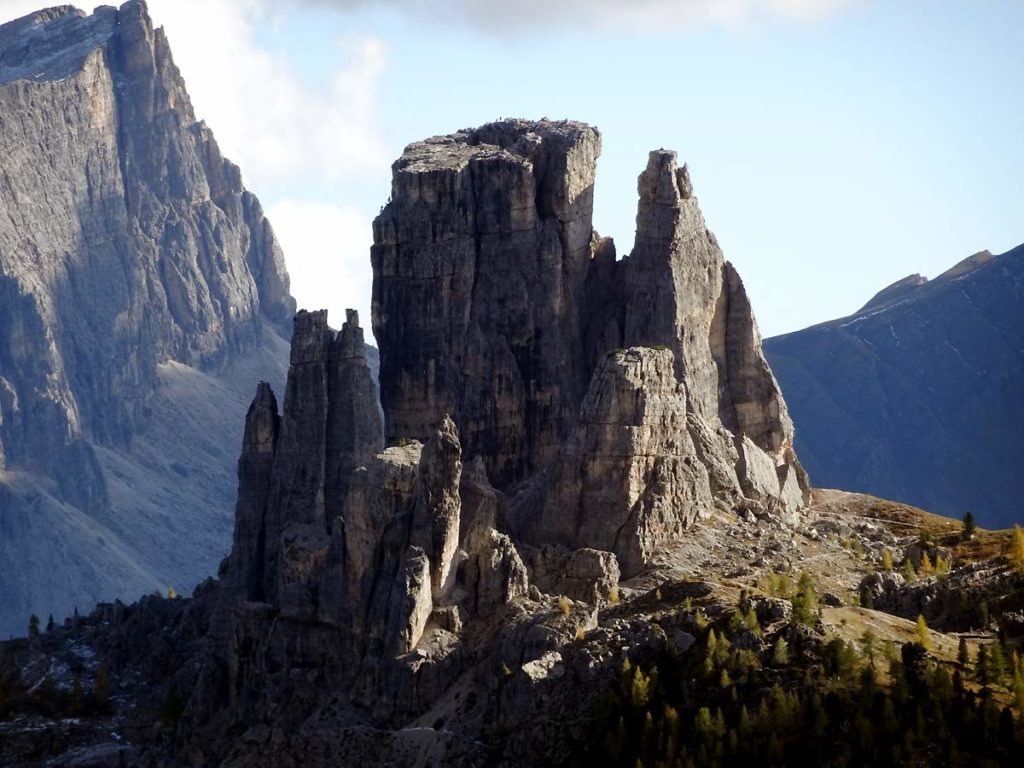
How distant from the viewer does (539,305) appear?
171m

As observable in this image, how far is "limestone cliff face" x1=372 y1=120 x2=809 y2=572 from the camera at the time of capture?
554 feet

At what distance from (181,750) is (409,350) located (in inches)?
1155

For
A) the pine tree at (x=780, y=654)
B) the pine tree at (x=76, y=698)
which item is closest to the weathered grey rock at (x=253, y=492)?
the pine tree at (x=76, y=698)

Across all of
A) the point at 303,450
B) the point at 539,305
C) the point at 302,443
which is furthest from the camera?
the point at 539,305

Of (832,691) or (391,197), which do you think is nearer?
(832,691)

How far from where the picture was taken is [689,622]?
132375 millimetres

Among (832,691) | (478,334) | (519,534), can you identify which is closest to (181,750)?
(519,534)

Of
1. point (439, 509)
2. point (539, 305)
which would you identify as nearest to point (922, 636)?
point (439, 509)

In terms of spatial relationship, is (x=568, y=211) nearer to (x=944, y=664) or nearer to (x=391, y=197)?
(x=391, y=197)

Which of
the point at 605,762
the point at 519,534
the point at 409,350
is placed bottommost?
the point at 605,762

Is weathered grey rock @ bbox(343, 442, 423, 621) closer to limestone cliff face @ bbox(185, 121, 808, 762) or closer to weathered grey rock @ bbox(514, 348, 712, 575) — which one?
limestone cliff face @ bbox(185, 121, 808, 762)

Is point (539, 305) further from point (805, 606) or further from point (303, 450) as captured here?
point (805, 606)

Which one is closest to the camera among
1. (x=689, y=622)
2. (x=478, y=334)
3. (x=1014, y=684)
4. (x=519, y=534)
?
(x=1014, y=684)

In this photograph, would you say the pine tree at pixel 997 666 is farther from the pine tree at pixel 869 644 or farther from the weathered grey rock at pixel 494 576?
the weathered grey rock at pixel 494 576
